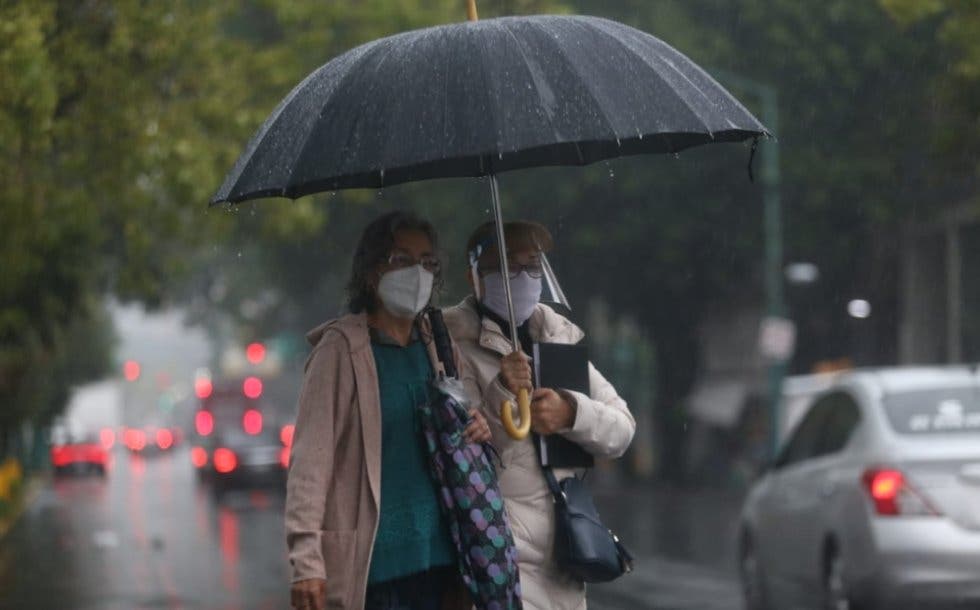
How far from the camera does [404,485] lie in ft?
15.9

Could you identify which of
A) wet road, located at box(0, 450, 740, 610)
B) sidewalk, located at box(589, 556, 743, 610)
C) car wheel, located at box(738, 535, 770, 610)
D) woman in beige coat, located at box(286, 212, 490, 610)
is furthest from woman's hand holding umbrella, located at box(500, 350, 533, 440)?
wet road, located at box(0, 450, 740, 610)

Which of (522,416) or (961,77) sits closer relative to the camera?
(522,416)

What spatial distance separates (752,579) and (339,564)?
829 cm

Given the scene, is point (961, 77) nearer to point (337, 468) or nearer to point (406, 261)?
point (406, 261)

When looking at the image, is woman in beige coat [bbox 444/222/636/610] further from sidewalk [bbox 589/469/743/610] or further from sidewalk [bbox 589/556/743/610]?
sidewalk [bbox 589/469/743/610]

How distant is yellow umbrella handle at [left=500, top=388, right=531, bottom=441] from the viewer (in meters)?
4.99

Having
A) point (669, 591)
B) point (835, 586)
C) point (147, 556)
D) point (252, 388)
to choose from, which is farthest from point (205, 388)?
point (835, 586)

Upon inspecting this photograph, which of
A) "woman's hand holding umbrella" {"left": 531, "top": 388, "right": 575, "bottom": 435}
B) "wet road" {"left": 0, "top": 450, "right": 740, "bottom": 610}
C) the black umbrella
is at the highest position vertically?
the black umbrella

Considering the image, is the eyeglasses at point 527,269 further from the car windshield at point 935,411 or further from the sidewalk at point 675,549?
the sidewalk at point 675,549

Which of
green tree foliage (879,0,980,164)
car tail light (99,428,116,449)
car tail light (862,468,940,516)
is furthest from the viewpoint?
car tail light (99,428,116,449)

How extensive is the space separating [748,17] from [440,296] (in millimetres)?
30275

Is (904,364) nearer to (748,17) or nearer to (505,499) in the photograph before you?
(748,17)

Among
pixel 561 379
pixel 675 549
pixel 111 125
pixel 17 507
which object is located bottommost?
pixel 17 507

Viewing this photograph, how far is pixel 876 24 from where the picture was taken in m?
33.8
